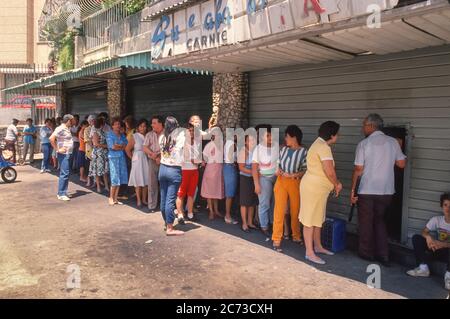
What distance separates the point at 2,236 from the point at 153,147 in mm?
2854

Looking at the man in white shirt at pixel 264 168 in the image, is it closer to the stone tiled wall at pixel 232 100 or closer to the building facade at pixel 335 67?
the building facade at pixel 335 67

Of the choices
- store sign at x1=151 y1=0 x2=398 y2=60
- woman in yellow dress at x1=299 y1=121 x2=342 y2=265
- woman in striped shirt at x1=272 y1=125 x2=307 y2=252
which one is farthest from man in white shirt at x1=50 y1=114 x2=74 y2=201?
woman in yellow dress at x1=299 y1=121 x2=342 y2=265

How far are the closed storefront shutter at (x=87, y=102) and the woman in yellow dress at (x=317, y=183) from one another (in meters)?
10.3

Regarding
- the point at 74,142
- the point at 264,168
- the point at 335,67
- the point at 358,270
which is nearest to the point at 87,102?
the point at 74,142

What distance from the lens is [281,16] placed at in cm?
501

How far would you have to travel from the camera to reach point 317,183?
498 cm

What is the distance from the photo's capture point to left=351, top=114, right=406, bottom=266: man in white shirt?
495cm

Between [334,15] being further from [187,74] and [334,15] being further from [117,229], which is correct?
[187,74]

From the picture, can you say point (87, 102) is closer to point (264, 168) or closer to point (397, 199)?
point (264, 168)

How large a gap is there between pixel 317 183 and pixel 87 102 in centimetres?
1256

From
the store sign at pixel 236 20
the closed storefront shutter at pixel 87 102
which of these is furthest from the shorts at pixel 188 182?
the closed storefront shutter at pixel 87 102

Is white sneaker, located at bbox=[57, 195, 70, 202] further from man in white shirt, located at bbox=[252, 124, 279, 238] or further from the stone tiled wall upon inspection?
man in white shirt, located at bbox=[252, 124, 279, 238]

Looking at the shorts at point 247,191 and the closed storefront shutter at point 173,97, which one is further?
the closed storefront shutter at point 173,97

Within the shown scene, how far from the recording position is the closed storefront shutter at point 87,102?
46.4 ft
